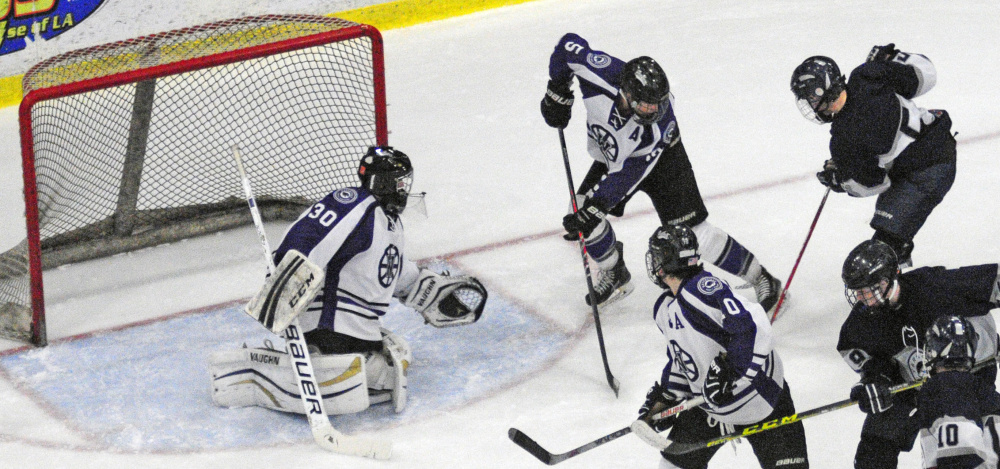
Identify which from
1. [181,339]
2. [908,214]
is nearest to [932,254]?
[908,214]

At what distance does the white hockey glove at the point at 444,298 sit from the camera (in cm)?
424

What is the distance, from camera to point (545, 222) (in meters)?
5.48

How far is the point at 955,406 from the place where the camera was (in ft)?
9.45

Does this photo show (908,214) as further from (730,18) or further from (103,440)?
(730,18)

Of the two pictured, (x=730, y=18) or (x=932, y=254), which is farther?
(x=730, y=18)

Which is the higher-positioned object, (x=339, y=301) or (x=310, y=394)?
(x=339, y=301)

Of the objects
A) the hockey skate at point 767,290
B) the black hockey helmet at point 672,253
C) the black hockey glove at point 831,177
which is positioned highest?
the black hockey helmet at point 672,253

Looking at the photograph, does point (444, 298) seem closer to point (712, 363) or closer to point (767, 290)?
point (767, 290)

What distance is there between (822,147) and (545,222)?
4.60 ft

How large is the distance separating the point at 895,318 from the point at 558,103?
1619 millimetres

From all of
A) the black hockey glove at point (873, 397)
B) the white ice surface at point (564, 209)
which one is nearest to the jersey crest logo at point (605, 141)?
the white ice surface at point (564, 209)

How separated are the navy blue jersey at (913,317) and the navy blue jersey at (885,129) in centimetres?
83

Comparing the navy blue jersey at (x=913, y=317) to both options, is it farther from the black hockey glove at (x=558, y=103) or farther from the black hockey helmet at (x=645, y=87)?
the black hockey glove at (x=558, y=103)

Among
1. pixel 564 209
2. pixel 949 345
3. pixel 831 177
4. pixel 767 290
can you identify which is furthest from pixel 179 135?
pixel 949 345
